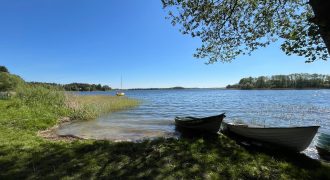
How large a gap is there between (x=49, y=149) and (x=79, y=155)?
1.30 meters

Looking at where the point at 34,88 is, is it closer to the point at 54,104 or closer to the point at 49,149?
the point at 54,104

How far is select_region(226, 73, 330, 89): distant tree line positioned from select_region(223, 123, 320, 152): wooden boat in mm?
131719

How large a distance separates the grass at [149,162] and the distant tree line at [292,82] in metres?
133

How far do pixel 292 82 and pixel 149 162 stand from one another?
451ft

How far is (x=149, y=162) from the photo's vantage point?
6.12m

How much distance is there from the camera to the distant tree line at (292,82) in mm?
121500

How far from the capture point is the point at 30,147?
7.33 m

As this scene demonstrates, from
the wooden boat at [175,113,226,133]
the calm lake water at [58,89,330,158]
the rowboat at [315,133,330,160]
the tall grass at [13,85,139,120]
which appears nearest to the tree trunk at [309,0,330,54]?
the rowboat at [315,133,330,160]

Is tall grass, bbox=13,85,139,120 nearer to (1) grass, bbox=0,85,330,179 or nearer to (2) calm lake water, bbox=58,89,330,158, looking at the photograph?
(2) calm lake water, bbox=58,89,330,158

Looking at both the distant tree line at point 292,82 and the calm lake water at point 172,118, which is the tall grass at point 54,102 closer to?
the calm lake water at point 172,118

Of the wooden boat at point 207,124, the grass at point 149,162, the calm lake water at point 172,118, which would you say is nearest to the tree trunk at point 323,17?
the grass at point 149,162

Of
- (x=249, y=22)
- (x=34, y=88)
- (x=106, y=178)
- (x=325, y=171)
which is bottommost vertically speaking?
(x=325, y=171)

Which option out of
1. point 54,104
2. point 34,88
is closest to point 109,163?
point 54,104

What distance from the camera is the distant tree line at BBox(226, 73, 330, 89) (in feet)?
399
